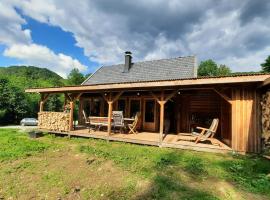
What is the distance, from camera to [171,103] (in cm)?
1120

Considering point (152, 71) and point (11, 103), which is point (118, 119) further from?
point (11, 103)

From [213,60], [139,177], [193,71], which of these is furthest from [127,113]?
[213,60]

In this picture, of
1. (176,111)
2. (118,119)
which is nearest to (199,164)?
(118,119)

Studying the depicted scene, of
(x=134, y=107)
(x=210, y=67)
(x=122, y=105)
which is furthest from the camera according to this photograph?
(x=210, y=67)

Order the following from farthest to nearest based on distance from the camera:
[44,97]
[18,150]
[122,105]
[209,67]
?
1. [209,67]
2. [122,105]
3. [44,97]
4. [18,150]

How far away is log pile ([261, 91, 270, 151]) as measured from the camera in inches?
237

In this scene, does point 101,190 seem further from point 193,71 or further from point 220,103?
point 193,71

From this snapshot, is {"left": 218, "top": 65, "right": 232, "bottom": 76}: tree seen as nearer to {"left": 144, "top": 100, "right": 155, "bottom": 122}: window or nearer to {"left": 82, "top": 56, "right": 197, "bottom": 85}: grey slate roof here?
{"left": 82, "top": 56, "right": 197, "bottom": 85}: grey slate roof

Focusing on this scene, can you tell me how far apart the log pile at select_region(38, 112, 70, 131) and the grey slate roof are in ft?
15.3

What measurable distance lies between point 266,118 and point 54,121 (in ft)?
30.3

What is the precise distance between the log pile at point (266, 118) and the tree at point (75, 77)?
37553mm

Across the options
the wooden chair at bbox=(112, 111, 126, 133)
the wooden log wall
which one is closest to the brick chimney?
the wooden chair at bbox=(112, 111, 126, 133)

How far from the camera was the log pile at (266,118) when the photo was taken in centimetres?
601

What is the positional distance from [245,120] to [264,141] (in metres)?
0.79
